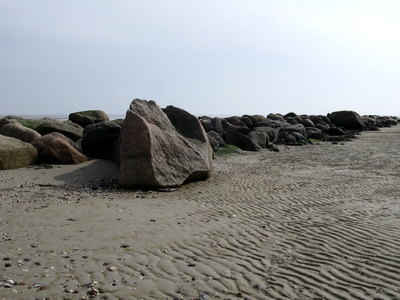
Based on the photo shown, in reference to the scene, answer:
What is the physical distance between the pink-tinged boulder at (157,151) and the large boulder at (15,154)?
113 inches

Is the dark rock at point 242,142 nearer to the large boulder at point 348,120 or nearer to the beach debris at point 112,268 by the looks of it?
the beach debris at point 112,268

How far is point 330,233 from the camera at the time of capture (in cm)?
663

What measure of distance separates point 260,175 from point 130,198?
4.61 metres

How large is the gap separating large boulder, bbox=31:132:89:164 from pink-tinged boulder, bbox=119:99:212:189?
2.23 metres

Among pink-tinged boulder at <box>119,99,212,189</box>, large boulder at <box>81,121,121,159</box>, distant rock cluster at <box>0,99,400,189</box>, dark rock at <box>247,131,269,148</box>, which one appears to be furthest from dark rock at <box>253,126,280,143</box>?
large boulder at <box>81,121,121,159</box>

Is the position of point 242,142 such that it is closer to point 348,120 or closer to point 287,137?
point 287,137

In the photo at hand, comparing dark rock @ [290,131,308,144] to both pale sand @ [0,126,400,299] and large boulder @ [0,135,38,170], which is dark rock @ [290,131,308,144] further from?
large boulder @ [0,135,38,170]

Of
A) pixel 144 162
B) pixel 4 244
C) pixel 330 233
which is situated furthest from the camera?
pixel 144 162

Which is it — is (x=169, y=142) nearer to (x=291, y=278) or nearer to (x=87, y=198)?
(x=87, y=198)

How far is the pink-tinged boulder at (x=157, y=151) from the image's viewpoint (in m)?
9.91

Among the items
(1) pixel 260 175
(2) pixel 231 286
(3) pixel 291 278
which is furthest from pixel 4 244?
(1) pixel 260 175

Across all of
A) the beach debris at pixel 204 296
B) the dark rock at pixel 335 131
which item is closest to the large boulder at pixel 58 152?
the beach debris at pixel 204 296

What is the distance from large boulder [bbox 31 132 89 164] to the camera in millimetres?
11828

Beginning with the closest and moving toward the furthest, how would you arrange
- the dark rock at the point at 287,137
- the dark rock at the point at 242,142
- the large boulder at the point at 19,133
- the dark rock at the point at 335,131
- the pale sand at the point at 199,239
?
the pale sand at the point at 199,239
the large boulder at the point at 19,133
the dark rock at the point at 242,142
the dark rock at the point at 287,137
the dark rock at the point at 335,131
